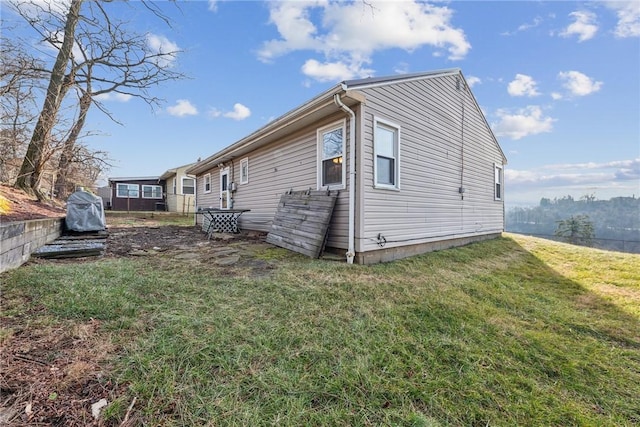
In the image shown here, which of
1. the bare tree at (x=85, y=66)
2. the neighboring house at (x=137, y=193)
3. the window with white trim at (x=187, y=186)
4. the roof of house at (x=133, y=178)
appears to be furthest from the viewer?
the neighboring house at (x=137, y=193)

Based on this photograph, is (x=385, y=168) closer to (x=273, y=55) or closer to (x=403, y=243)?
(x=403, y=243)

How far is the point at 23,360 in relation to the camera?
5.57ft

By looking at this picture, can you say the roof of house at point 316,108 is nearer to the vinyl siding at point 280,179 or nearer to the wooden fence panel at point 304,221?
the vinyl siding at point 280,179

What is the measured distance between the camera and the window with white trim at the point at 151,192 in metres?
23.1

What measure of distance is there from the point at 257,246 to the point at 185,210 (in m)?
17.0

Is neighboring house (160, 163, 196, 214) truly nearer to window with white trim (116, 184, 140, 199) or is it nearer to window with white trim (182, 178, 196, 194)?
window with white trim (182, 178, 196, 194)

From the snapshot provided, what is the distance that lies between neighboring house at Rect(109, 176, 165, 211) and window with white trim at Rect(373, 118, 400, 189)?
23198 mm

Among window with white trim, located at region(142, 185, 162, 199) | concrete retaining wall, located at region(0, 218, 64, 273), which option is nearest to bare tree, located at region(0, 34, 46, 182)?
concrete retaining wall, located at region(0, 218, 64, 273)

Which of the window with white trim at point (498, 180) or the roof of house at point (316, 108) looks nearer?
the roof of house at point (316, 108)

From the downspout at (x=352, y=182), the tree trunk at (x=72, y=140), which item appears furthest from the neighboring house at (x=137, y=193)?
the downspout at (x=352, y=182)

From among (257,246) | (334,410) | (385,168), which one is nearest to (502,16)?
(385,168)

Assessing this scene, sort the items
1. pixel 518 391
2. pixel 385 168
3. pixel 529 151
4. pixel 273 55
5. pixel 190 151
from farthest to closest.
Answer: pixel 190 151 < pixel 529 151 < pixel 273 55 < pixel 385 168 < pixel 518 391

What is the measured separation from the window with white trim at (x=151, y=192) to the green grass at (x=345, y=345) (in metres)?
22.3

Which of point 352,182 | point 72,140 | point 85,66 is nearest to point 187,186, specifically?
point 85,66
